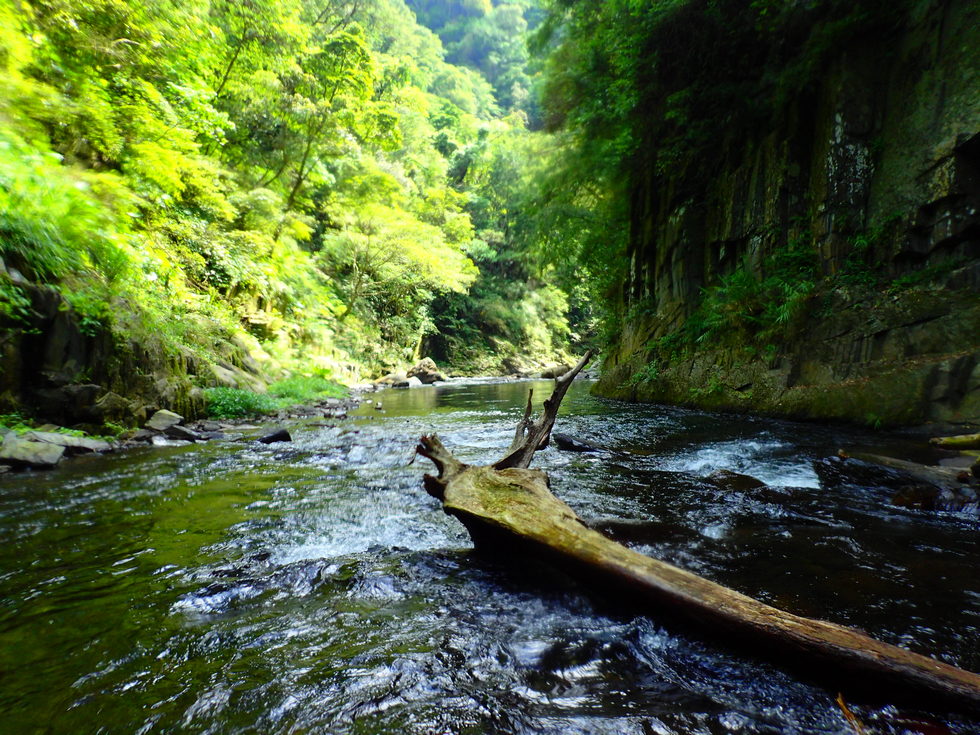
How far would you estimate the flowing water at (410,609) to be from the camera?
1.29m

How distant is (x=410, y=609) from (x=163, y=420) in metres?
6.26

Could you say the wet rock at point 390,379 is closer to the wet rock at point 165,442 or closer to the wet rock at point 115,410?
the wet rock at point 115,410

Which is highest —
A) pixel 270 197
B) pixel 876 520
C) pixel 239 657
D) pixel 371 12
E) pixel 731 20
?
pixel 371 12

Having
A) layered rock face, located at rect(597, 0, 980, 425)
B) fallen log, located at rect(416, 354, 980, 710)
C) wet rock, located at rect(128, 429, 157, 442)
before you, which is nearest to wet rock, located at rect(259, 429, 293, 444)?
wet rock, located at rect(128, 429, 157, 442)

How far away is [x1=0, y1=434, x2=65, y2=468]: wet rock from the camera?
426 centimetres

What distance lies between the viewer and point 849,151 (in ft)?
23.0

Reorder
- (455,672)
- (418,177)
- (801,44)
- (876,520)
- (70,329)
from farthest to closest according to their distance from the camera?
(418,177), (801,44), (70,329), (876,520), (455,672)

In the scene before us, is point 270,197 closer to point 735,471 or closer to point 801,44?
point 801,44

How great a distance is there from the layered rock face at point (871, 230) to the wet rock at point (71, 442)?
9.31 meters

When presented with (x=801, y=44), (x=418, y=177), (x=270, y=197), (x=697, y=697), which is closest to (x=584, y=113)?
(x=801, y=44)

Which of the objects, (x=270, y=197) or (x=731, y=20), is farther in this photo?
(x=270, y=197)

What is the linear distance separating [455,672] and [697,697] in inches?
30.5

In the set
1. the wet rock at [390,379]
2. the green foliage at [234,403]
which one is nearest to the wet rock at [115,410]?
the green foliage at [234,403]

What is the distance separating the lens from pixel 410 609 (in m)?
1.91
